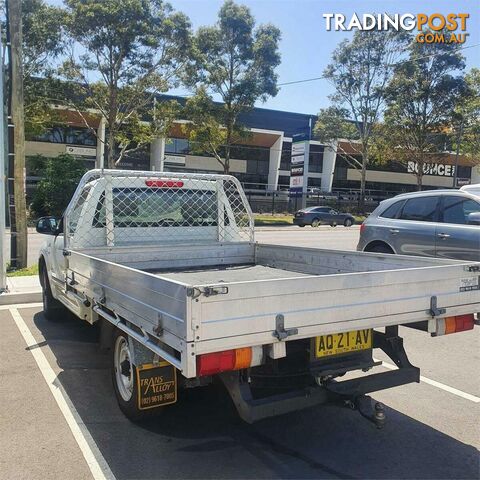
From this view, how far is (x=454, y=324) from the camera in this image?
3660 mm

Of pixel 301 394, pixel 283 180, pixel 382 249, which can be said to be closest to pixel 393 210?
pixel 382 249

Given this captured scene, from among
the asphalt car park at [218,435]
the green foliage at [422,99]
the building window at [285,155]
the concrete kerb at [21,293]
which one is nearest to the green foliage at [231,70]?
the green foliage at [422,99]

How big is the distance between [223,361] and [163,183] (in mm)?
3578

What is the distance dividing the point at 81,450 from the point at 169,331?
4.37 feet

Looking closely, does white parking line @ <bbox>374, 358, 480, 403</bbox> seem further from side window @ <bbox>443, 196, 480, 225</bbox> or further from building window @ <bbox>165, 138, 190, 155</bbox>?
building window @ <bbox>165, 138, 190, 155</bbox>

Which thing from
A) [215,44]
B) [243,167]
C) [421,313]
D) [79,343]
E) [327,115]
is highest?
[215,44]

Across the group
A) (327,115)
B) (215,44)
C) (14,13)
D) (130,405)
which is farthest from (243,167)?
(130,405)

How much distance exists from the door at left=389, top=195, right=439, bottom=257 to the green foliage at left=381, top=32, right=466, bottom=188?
2981 centimetres

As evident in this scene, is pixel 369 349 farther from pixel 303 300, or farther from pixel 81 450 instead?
pixel 81 450

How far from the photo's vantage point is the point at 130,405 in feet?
12.5

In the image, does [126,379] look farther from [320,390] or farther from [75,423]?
[320,390]

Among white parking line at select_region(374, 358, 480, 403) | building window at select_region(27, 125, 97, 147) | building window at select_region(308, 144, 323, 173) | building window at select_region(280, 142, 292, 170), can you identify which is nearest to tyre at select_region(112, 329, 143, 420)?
white parking line at select_region(374, 358, 480, 403)

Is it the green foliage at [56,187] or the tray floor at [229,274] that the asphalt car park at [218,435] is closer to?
the tray floor at [229,274]

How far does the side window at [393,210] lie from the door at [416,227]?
0.32 ft
